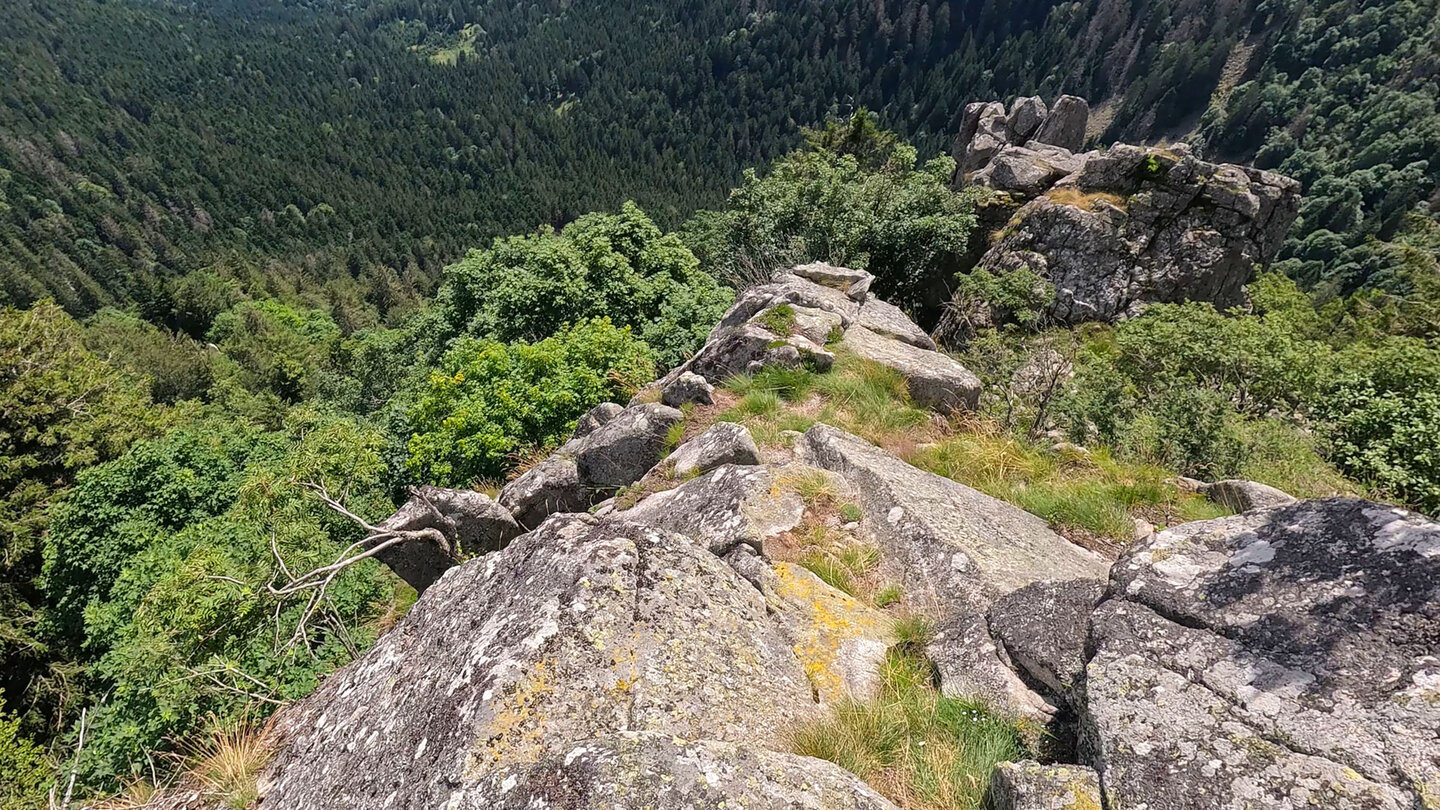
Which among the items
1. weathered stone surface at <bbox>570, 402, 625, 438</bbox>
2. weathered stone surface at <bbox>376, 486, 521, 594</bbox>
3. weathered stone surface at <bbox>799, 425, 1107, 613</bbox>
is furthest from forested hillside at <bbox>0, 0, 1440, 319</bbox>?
weathered stone surface at <bbox>376, 486, 521, 594</bbox>

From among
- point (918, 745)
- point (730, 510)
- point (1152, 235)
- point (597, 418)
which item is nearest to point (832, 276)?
point (597, 418)

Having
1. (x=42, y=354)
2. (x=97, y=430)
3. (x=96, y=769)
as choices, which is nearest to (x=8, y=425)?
(x=97, y=430)

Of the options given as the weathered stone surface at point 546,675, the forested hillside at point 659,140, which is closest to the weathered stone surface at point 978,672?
the weathered stone surface at point 546,675

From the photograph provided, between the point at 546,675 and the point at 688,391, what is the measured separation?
704cm

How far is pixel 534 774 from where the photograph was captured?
119 inches

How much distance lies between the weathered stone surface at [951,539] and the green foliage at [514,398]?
8122 millimetres

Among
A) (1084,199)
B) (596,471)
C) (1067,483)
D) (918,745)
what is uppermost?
(918,745)

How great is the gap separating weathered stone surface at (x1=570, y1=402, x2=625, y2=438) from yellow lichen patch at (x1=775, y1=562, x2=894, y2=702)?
6278 millimetres

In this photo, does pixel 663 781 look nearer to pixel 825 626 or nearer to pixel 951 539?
pixel 825 626

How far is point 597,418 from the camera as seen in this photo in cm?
1133

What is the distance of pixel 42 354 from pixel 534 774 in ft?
108

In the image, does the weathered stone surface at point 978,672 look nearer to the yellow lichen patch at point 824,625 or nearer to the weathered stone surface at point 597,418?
the yellow lichen patch at point 824,625

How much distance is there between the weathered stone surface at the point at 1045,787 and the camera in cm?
280

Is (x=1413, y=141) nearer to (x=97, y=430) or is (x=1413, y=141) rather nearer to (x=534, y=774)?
(x=534, y=774)
